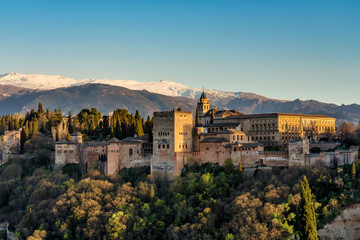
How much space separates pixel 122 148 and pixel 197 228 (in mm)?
19038

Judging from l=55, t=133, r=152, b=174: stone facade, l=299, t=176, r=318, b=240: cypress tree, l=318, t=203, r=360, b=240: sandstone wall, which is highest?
l=55, t=133, r=152, b=174: stone facade

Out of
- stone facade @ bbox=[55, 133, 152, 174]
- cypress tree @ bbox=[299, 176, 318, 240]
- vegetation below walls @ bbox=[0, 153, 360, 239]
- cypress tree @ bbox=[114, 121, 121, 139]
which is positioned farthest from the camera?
cypress tree @ bbox=[114, 121, 121, 139]

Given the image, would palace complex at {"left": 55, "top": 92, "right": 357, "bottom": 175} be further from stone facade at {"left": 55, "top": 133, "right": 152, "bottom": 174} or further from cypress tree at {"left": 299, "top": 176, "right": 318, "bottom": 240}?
cypress tree at {"left": 299, "top": 176, "right": 318, "bottom": 240}

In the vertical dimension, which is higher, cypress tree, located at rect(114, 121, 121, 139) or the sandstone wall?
cypress tree, located at rect(114, 121, 121, 139)

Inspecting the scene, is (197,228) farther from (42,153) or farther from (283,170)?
(42,153)

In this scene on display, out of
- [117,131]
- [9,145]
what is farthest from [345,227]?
[9,145]

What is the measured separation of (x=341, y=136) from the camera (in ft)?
218

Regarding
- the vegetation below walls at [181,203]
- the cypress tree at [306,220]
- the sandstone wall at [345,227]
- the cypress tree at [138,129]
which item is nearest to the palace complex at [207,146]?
the vegetation below walls at [181,203]

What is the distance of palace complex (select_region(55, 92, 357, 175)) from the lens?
5350 centimetres

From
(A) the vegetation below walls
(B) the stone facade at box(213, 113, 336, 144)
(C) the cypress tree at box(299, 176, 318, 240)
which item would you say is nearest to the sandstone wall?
(A) the vegetation below walls

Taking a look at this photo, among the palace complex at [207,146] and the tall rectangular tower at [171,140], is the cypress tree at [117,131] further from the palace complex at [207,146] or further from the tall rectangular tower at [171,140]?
the tall rectangular tower at [171,140]

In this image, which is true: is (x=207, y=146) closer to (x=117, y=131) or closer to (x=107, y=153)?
(x=107, y=153)

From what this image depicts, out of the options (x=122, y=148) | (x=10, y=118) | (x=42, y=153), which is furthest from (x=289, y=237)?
(x=10, y=118)

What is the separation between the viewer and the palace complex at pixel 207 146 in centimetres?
5350
